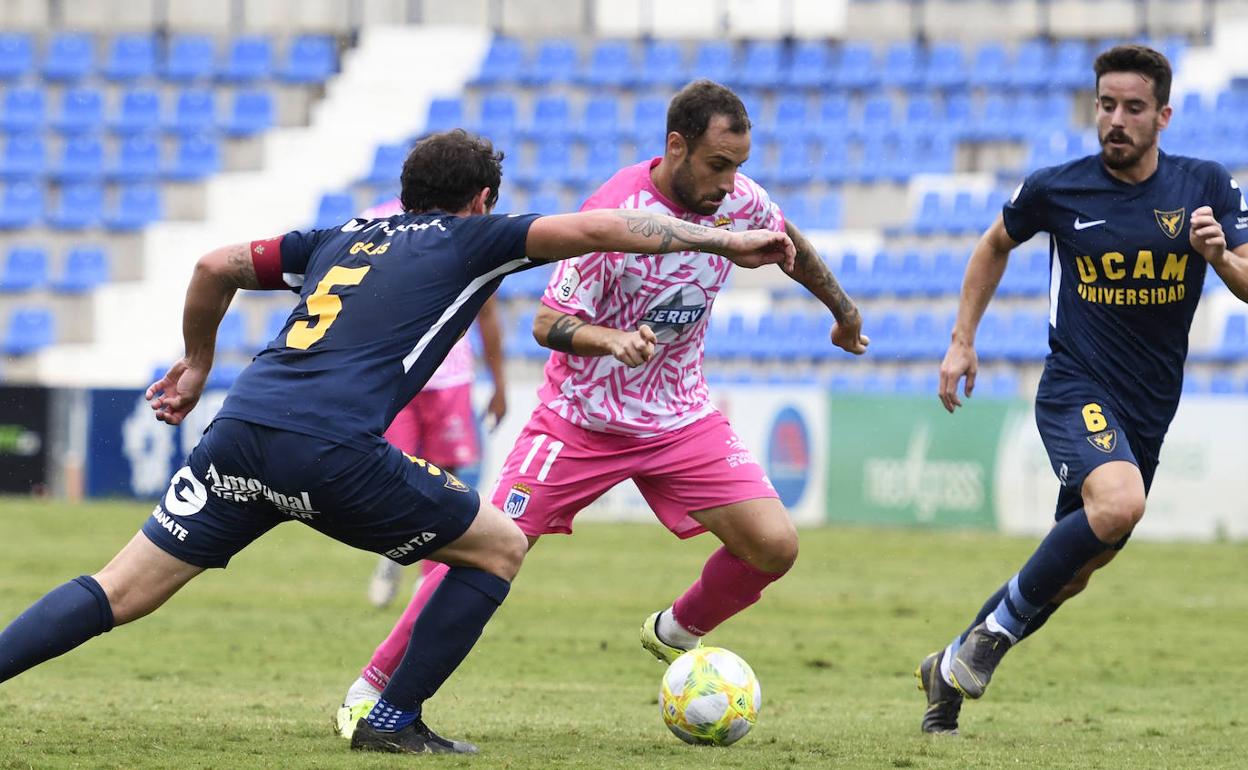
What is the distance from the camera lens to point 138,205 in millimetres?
24859

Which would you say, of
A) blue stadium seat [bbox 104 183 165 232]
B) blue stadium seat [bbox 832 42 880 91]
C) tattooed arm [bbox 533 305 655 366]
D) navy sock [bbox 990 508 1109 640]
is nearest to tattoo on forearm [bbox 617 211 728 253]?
tattooed arm [bbox 533 305 655 366]

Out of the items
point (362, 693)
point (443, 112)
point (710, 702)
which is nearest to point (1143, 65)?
point (710, 702)

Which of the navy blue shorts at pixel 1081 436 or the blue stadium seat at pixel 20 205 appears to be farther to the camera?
the blue stadium seat at pixel 20 205

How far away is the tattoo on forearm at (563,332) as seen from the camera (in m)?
6.05

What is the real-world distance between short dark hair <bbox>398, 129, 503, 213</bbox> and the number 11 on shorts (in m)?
1.29

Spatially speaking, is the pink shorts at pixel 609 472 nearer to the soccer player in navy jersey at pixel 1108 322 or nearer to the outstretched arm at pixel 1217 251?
the soccer player in navy jersey at pixel 1108 322

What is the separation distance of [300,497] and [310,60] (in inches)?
886

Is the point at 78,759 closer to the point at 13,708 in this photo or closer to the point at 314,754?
the point at 314,754

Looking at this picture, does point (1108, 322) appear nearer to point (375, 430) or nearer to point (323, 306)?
point (375, 430)

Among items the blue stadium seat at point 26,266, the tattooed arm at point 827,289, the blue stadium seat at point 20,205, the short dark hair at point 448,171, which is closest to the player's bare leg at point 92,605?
the short dark hair at point 448,171

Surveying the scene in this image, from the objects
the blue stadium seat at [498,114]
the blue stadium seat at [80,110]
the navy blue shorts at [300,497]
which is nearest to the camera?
the navy blue shorts at [300,497]

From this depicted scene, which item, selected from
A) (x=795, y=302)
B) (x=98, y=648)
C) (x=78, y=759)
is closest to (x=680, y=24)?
(x=795, y=302)

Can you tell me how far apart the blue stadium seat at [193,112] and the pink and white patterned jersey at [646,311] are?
1994 cm

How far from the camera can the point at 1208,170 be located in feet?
21.9
